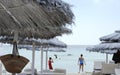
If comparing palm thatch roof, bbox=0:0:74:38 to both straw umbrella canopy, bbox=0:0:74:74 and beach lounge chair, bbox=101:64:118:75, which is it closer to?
straw umbrella canopy, bbox=0:0:74:74

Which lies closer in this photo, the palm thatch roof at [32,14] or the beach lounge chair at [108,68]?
the palm thatch roof at [32,14]

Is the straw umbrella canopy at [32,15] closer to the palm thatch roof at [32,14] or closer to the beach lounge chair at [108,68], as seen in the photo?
the palm thatch roof at [32,14]

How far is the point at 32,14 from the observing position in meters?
4.09

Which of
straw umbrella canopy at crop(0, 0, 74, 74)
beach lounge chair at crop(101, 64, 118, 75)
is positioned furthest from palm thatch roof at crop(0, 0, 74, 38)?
beach lounge chair at crop(101, 64, 118, 75)

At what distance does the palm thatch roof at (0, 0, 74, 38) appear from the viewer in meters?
3.92

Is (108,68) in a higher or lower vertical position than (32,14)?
lower

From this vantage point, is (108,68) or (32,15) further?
(108,68)

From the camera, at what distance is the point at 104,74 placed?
13891 millimetres

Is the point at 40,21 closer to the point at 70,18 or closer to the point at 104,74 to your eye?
the point at 70,18

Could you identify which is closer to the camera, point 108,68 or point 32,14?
point 32,14

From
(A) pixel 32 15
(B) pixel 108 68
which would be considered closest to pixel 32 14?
(A) pixel 32 15

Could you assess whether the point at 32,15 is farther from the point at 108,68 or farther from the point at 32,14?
the point at 108,68

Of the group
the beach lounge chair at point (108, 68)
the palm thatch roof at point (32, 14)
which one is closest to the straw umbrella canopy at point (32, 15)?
the palm thatch roof at point (32, 14)

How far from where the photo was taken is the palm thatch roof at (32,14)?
12.9 feet
